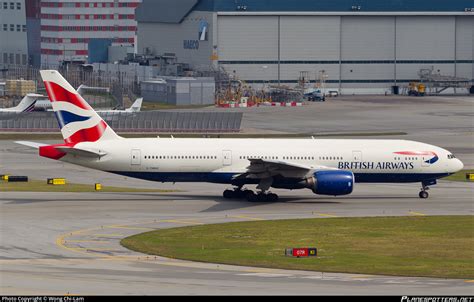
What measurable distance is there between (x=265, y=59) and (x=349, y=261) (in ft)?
476

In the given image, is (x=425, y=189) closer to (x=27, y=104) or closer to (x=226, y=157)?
(x=226, y=157)

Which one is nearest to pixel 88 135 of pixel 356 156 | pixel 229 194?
pixel 229 194

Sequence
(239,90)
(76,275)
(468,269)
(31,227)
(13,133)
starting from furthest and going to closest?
(239,90), (13,133), (31,227), (468,269), (76,275)

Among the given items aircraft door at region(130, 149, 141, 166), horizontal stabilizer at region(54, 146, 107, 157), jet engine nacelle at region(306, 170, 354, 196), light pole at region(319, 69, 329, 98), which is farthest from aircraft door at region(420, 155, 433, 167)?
light pole at region(319, 69, 329, 98)

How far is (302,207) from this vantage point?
219 ft

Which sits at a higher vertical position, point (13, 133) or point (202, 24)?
point (202, 24)

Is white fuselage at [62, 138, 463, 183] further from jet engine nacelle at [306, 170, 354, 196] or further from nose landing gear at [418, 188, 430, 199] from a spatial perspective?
jet engine nacelle at [306, 170, 354, 196]

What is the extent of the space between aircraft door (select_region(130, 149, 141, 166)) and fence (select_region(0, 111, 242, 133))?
182ft

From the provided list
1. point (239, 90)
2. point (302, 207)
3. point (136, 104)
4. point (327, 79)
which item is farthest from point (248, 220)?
point (327, 79)

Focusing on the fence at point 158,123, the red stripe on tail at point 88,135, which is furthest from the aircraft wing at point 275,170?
the fence at point 158,123

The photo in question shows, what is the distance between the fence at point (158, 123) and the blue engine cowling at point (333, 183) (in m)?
57.4

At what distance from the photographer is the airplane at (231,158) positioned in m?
67.2

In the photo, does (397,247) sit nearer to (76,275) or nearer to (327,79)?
(76,275)

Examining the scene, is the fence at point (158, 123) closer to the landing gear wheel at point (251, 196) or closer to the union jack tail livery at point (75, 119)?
the landing gear wheel at point (251, 196)
